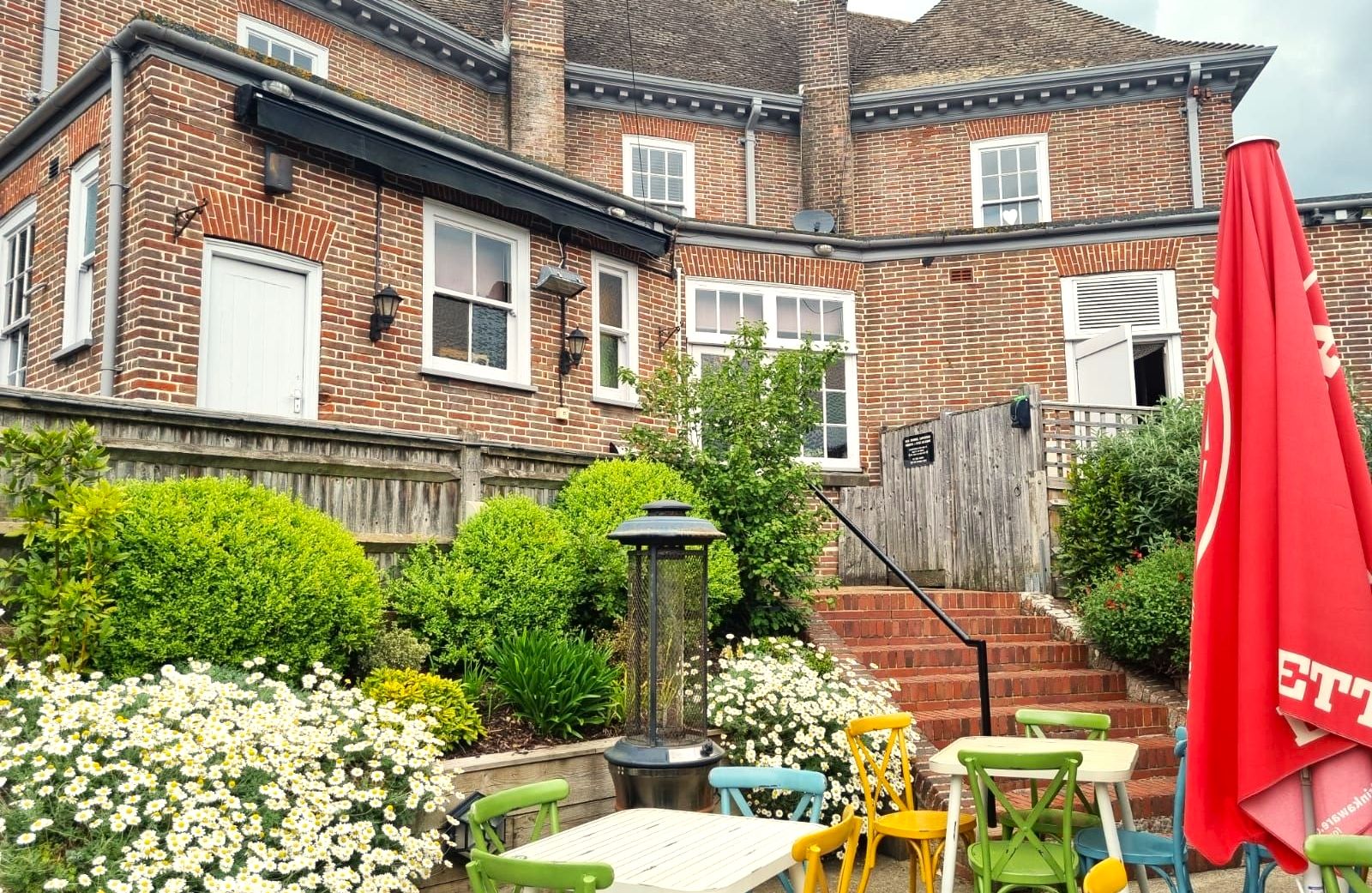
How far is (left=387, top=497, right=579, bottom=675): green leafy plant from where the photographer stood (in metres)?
6.40

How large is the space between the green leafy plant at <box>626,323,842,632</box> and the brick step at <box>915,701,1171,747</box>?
146 centimetres

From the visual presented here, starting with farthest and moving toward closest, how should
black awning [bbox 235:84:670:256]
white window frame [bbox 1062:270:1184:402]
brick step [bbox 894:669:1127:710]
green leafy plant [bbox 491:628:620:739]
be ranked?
1. white window frame [bbox 1062:270:1184:402]
2. black awning [bbox 235:84:670:256]
3. brick step [bbox 894:669:1127:710]
4. green leafy plant [bbox 491:628:620:739]

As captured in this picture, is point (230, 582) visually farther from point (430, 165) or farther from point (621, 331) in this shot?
point (621, 331)

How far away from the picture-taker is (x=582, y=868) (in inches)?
105

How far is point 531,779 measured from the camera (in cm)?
534

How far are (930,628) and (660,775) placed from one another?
4536 millimetres

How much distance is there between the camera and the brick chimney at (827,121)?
1667 centimetres

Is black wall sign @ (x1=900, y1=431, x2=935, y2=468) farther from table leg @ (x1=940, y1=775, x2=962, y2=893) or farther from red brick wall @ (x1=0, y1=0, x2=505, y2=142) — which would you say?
red brick wall @ (x1=0, y1=0, x2=505, y2=142)

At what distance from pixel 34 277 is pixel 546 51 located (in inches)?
323

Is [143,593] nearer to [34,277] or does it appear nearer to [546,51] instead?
[34,277]

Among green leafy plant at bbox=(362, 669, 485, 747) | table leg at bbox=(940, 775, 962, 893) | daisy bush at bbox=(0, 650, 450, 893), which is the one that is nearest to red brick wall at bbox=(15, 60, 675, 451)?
green leafy plant at bbox=(362, 669, 485, 747)

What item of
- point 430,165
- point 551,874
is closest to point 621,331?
point 430,165

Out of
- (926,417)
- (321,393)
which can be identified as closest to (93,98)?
(321,393)

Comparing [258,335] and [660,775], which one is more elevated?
[258,335]
